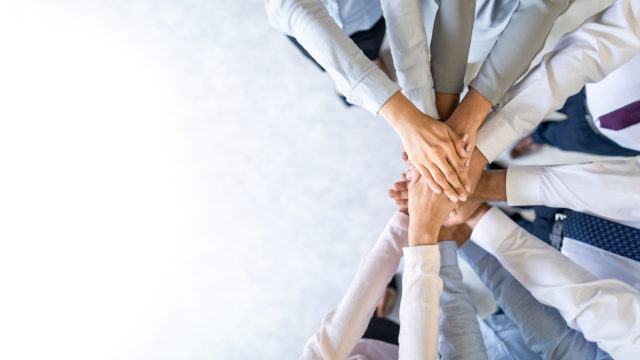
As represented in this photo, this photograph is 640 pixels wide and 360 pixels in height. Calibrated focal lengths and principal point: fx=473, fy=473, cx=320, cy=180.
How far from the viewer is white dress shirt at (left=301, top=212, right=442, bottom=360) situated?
3.20ft

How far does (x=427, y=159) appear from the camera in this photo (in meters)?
1.04

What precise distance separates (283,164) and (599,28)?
1.07 metres

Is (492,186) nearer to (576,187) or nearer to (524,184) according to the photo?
(524,184)

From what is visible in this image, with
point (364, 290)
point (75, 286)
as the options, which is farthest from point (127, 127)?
point (364, 290)

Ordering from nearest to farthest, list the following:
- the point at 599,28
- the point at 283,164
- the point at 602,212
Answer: the point at 599,28
the point at 602,212
the point at 283,164

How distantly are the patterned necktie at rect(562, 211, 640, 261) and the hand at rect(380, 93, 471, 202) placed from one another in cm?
37

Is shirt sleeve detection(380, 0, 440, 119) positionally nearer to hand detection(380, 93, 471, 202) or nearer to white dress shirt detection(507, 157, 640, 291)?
hand detection(380, 93, 471, 202)

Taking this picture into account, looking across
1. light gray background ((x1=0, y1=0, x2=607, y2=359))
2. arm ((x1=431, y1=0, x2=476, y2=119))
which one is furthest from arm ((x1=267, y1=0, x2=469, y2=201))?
light gray background ((x1=0, y1=0, x2=607, y2=359))

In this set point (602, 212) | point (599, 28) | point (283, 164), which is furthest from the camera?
point (283, 164)

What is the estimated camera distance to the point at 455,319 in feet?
3.50

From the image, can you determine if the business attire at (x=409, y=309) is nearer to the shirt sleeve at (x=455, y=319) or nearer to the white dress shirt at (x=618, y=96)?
the shirt sleeve at (x=455, y=319)

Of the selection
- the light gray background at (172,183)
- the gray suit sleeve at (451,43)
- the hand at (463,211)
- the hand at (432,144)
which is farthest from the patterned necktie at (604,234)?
the light gray background at (172,183)

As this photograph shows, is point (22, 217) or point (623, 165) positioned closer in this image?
point (623, 165)

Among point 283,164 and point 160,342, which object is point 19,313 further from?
point 283,164
